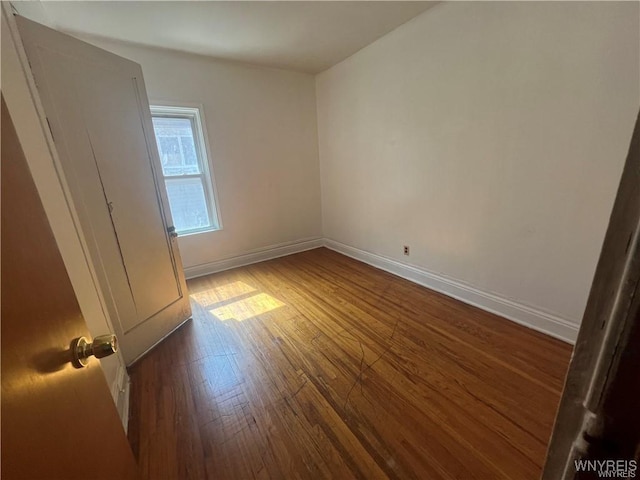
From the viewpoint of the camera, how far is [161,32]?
2.38 m

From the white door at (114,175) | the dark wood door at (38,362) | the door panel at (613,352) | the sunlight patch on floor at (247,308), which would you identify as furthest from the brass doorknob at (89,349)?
the sunlight patch on floor at (247,308)

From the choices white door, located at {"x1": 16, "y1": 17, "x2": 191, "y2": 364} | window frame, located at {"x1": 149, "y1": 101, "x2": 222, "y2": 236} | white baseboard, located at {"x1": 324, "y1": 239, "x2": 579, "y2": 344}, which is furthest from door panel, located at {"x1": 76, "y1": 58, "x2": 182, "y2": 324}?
white baseboard, located at {"x1": 324, "y1": 239, "x2": 579, "y2": 344}

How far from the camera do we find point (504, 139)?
6.51 feet

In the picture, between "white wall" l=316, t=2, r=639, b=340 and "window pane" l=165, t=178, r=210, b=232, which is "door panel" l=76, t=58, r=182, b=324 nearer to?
"window pane" l=165, t=178, r=210, b=232

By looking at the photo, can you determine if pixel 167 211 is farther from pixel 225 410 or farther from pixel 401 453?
pixel 401 453

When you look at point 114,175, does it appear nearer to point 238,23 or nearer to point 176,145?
point 176,145

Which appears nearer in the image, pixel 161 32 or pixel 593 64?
pixel 593 64

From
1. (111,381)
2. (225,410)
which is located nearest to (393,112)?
(225,410)

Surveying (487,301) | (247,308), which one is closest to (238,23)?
(247,308)

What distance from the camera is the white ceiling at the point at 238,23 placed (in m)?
2.03

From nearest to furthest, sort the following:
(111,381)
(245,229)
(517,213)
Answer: (111,381)
(517,213)
(245,229)

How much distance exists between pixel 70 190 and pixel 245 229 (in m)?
2.17

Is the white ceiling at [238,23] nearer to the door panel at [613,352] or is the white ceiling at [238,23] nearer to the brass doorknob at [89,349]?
the brass doorknob at [89,349]

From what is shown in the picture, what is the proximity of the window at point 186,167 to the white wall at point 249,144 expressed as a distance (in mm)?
114
